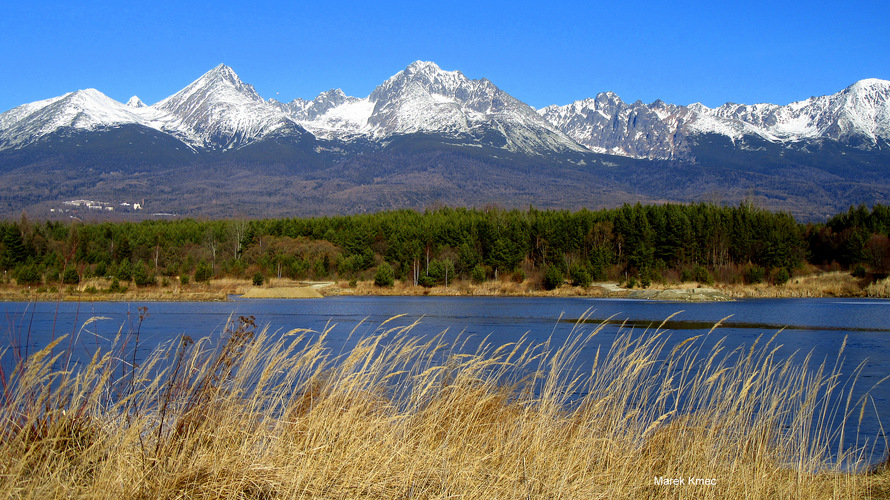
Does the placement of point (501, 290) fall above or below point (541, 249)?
below

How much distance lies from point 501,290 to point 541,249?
50.6 feet

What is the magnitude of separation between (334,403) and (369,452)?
1.12m

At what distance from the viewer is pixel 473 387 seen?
8320 mm

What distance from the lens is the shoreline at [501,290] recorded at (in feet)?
221

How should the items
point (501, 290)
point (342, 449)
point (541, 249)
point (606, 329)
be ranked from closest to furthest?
point (342, 449) → point (606, 329) → point (501, 290) → point (541, 249)

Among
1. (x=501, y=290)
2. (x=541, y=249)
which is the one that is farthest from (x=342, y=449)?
(x=541, y=249)

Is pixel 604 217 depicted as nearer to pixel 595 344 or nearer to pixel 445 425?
pixel 595 344

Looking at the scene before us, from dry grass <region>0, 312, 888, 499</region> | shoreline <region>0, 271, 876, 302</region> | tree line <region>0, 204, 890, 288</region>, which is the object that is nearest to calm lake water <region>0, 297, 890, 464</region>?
dry grass <region>0, 312, 888, 499</region>

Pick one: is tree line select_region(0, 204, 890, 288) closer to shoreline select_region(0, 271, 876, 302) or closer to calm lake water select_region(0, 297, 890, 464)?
shoreline select_region(0, 271, 876, 302)

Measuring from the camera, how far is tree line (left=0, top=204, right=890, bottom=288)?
280 ft

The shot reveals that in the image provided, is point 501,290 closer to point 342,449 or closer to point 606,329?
point 606,329

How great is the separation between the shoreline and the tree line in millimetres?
1817

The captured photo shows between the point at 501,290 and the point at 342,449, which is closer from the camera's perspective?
the point at 342,449

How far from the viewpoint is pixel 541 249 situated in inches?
3723
